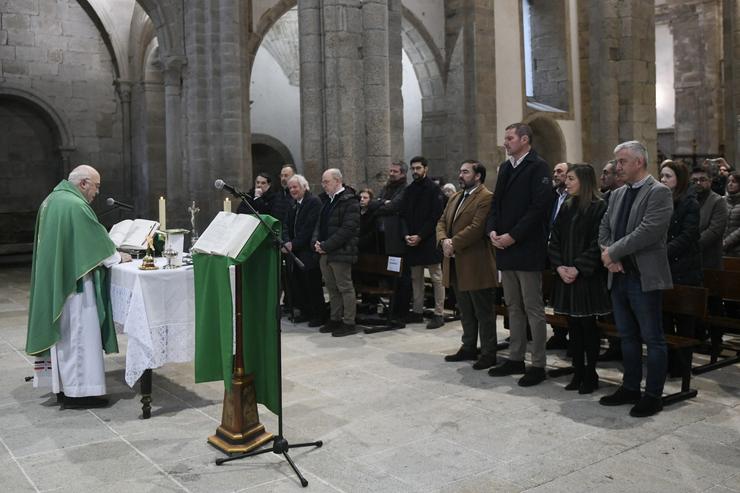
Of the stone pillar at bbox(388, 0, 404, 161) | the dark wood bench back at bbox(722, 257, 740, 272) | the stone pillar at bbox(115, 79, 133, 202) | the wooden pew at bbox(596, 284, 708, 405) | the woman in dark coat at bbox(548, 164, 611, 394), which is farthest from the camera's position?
the stone pillar at bbox(115, 79, 133, 202)

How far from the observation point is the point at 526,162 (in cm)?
555

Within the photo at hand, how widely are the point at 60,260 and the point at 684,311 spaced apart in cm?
444

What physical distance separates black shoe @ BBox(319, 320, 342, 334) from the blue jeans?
3.48 m

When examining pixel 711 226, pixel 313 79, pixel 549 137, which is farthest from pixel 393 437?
pixel 549 137

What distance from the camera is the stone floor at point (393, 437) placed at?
3.72m

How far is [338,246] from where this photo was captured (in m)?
7.49

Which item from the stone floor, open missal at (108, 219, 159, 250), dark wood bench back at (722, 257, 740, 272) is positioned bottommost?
the stone floor

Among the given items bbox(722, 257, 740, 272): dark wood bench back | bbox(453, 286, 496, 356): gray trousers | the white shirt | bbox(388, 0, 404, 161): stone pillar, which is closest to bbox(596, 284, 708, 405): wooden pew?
bbox(453, 286, 496, 356): gray trousers

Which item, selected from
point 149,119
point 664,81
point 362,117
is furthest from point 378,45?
point 664,81

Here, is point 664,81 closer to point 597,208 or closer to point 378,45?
point 378,45

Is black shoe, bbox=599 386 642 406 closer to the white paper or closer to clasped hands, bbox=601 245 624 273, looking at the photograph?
clasped hands, bbox=601 245 624 273

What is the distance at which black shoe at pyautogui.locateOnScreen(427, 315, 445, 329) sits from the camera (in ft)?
25.4

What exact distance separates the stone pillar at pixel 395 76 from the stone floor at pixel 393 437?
17.9 feet

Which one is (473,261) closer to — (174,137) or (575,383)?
(575,383)
